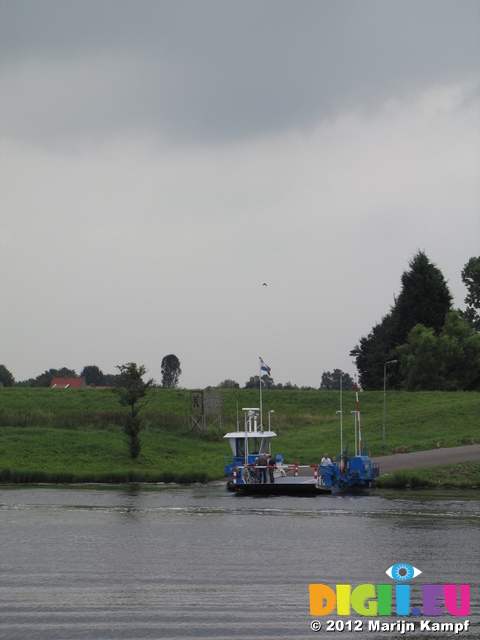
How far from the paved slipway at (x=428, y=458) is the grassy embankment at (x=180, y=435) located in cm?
183

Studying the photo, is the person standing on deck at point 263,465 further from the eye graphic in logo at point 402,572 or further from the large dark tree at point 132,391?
the eye graphic in logo at point 402,572

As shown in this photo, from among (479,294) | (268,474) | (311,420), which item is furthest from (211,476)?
(479,294)

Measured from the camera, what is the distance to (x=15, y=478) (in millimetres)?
50062

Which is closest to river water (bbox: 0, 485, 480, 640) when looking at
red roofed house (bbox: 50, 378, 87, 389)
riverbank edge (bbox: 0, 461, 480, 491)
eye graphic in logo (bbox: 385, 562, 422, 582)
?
eye graphic in logo (bbox: 385, 562, 422, 582)

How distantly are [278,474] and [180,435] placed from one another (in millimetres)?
13999

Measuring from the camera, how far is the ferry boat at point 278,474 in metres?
45.5

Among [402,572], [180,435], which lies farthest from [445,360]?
[402,572]

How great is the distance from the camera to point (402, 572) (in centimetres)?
2394

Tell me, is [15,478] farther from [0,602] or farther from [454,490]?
[0,602]

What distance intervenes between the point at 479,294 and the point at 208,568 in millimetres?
106513

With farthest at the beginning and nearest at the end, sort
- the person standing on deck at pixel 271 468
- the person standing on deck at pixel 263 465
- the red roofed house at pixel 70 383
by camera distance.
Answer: the red roofed house at pixel 70 383 → the person standing on deck at pixel 263 465 → the person standing on deck at pixel 271 468

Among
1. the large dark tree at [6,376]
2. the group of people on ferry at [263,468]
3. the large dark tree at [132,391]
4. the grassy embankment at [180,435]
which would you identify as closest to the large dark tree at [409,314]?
the grassy embankment at [180,435]

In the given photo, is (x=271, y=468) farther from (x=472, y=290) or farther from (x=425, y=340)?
(x=472, y=290)

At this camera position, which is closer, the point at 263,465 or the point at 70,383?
the point at 263,465
